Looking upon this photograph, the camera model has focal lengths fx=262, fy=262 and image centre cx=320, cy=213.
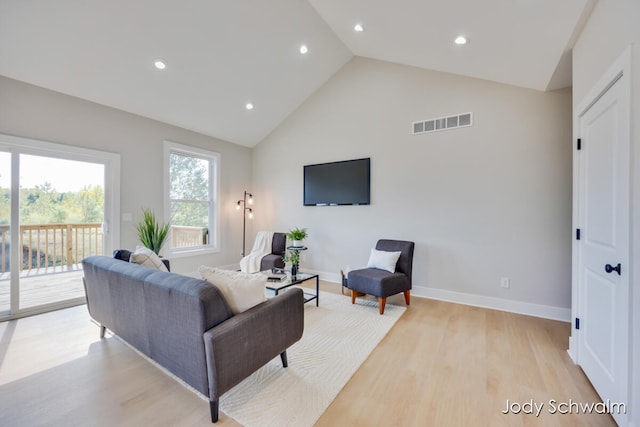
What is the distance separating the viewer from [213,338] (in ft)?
4.84

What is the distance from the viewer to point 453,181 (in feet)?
12.0

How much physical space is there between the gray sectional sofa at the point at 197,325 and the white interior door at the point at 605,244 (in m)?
2.02

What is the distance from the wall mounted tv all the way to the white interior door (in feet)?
8.53

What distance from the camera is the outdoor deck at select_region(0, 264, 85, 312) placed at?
9.91 ft

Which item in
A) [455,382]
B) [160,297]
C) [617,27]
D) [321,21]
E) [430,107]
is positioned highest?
[321,21]

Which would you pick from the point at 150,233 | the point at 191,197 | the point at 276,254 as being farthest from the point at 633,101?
the point at 191,197

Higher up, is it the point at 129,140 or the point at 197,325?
the point at 129,140

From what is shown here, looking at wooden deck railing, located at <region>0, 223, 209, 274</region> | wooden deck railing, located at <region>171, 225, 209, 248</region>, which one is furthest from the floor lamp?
wooden deck railing, located at <region>0, 223, 209, 274</region>

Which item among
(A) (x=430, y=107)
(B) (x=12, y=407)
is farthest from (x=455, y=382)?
(A) (x=430, y=107)

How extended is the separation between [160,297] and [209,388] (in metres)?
0.65

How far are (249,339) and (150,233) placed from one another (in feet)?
9.75

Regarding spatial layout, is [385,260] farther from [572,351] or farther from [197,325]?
[197,325]

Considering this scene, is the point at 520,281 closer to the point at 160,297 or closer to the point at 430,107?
the point at 430,107

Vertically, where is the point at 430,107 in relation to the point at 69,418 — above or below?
above
